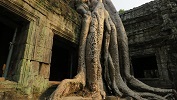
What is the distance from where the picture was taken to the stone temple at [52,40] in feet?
7.79

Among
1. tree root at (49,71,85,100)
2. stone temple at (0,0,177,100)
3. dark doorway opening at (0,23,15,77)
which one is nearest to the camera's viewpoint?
tree root at (49,71,85,100)

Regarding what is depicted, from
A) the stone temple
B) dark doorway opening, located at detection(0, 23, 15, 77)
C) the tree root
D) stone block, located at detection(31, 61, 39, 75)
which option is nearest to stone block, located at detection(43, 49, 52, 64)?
the stone temple

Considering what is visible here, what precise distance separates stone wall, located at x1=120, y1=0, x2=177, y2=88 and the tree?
4.20ft

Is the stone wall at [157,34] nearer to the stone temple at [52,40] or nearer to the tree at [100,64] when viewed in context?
the stone temple at [52,40]

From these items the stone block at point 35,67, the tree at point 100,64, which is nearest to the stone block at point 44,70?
the stone block at point 35,67

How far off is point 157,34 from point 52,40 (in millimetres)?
4346

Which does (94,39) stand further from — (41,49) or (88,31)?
(41,49)

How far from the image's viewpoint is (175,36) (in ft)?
16.3

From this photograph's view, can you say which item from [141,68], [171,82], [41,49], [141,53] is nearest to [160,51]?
[141,53]

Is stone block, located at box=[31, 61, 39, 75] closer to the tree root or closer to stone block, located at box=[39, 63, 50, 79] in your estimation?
stone block, located at box=[39, 63, 50, 79]

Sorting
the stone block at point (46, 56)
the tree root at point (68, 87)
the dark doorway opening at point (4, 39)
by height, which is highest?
the dark doorway opening at point (4, 39)

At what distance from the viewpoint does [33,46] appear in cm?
259

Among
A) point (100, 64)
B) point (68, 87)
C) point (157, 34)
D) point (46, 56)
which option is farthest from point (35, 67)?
point (157, 34)

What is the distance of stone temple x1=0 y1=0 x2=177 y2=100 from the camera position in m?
2.37
